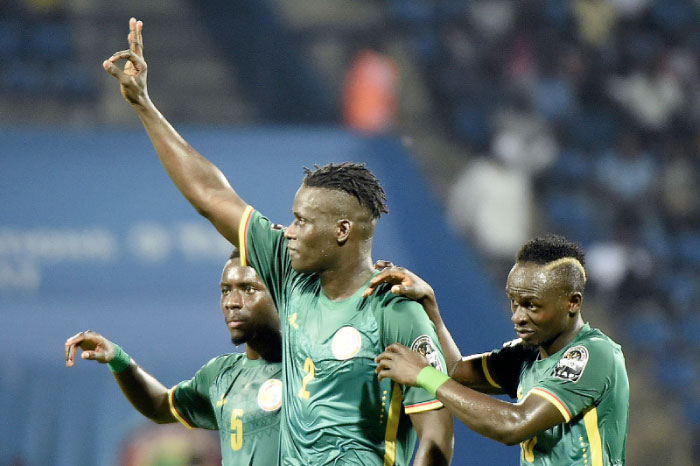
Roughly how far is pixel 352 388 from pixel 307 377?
0.58ft

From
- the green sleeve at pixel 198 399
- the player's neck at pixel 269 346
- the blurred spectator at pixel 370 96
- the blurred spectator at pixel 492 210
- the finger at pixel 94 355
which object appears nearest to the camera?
the finger at pixel 94 355

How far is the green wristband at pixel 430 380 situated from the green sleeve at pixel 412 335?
0.06 meters

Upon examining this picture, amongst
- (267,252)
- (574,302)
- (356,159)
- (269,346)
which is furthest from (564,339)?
(356,159)

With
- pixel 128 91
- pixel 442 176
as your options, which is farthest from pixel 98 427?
pixel 442 176

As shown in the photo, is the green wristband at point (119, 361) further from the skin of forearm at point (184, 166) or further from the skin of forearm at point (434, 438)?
the skin of forearm at point (434, 438)

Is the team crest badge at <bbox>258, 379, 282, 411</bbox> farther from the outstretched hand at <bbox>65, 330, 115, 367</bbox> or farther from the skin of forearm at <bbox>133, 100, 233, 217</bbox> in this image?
the skin of forearm at <bbox>133, 100, 233, 217</bbox>

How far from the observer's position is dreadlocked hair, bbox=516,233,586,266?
11.7ft

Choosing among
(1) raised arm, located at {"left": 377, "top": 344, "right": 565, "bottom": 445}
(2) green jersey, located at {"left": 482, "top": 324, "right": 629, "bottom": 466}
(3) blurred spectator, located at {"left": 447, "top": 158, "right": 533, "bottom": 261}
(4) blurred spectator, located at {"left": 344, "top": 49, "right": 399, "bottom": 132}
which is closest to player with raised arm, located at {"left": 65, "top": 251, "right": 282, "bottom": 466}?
(1) raised arm, located at {"left": 377, "top": 344, "right": 565, "bottom": 445}

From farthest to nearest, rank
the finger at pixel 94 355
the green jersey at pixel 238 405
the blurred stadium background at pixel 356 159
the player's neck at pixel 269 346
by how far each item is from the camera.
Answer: the blurred stadium background at pixel 356 159
the player's neck at pixel 269 346
the finger at pixel 94 355
the green jersey at pixel 238 405

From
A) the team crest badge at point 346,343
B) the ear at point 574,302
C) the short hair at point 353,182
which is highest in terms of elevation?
the short hair at point 353,182

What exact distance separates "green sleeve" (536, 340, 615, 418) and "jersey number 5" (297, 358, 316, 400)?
0.78m

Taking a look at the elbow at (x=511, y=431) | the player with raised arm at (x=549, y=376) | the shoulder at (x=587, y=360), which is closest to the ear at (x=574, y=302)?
the player with raised arm at (x=549, y=376)

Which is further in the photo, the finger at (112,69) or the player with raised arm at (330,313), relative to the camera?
the finger at (112,69)

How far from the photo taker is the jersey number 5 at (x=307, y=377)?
11.0 feet
